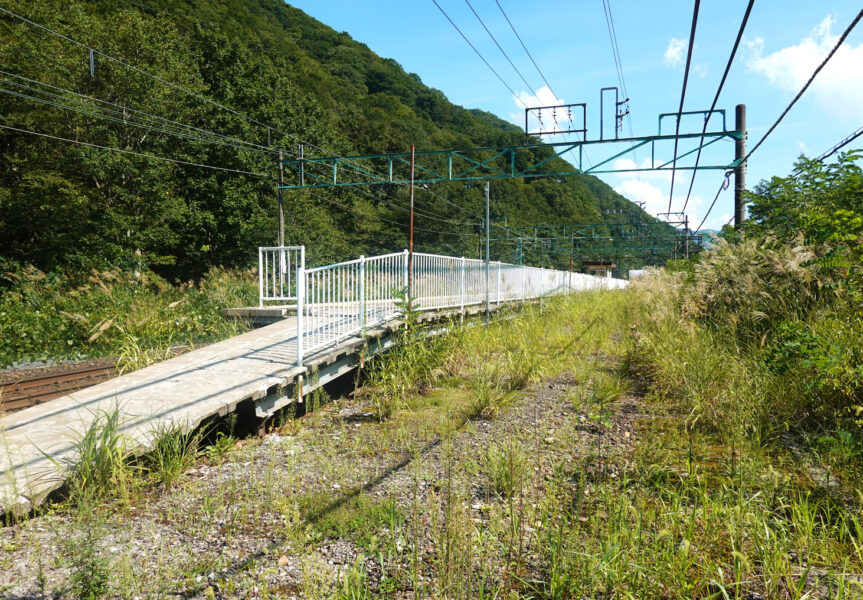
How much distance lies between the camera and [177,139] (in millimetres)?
25047

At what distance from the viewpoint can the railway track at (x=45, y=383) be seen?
19.1ft

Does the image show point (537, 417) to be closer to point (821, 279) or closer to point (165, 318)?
point (821, 279)

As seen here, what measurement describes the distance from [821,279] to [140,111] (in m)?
24.8

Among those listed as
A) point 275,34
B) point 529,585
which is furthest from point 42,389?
point 275,34

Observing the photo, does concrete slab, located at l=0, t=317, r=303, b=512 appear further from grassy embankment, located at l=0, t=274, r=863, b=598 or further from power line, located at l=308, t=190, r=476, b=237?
power line, located at l=308, t=190, r=476, b=237

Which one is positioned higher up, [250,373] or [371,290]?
[371,290]

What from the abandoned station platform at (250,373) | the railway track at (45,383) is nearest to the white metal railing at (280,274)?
the abandoned station platform at (250,373)

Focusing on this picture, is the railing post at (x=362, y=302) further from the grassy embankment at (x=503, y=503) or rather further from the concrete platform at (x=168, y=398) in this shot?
the grassy embankment at (x=503, y=503)

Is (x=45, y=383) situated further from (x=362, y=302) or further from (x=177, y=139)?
(x=177, y=139)

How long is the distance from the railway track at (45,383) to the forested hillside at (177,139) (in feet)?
33.0

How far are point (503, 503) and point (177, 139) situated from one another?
94.2 feet

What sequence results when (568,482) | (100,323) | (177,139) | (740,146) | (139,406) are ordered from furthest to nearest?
1. (177,139)
2. (740,146)
3. (100,323)
4. (139,406)
5. (568,482)

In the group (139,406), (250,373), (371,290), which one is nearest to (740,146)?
(371,290)

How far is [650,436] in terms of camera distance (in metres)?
3.92
